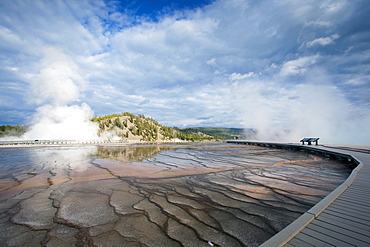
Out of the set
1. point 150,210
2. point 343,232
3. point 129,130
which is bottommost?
point 150,210

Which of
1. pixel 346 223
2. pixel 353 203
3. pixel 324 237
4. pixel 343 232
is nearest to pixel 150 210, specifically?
pixel 324 237

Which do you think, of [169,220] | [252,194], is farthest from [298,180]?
[169,220]

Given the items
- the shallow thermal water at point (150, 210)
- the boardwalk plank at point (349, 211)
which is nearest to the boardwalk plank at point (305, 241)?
the shallow thermal water at point (150, 210)

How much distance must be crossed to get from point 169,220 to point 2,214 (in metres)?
5.21

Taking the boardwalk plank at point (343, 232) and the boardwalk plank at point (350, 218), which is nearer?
the boardwalk plank at point (343, 232)

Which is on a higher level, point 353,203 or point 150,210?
point 353,203

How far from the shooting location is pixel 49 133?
6316 centimetres

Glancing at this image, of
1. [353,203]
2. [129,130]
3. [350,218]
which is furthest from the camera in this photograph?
[129,130]

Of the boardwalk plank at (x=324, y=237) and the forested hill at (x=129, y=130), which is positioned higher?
the forested hill at (x=129, y=130)

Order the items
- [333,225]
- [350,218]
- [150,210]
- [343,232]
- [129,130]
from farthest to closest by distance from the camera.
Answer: [129,130], [150,210], [350,218], [333,225], [343,232]

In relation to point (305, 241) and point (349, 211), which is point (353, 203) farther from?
point (305, 241)

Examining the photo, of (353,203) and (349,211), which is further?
(353,203)

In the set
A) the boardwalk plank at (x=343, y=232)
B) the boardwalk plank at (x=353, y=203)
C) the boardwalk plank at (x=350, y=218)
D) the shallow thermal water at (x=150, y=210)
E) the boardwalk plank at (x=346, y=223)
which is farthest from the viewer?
the boardwalk plank at (x=353, y=203)

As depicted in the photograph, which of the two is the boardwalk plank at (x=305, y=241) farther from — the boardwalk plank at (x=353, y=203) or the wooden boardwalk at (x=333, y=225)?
the boardwalk plank at (x=353, y=203)
